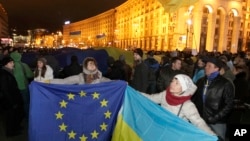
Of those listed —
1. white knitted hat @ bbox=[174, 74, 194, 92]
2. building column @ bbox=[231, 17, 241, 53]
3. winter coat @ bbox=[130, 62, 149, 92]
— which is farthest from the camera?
building column @ bbox=[231, 17, 241, 53]

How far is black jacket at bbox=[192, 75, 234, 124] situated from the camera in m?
5.06

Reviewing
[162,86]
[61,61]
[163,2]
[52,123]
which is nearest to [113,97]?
[52,123]

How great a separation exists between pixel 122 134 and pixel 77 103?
99 cm

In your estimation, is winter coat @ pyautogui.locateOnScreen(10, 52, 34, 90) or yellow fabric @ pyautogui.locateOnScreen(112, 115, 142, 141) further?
winter coat @ pyautogui.locateOnScreen(10, 52, 34, 90)

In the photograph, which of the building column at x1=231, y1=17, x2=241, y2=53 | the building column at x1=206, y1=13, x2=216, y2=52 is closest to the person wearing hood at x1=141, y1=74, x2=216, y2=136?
the building column at x1=206, y1=13, x2=216, y2=52

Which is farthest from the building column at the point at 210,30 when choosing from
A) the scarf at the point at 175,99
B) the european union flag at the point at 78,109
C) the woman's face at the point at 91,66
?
the scarf at the point at 175,99

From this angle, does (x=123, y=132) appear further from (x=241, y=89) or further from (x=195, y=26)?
(x=195, y=26)

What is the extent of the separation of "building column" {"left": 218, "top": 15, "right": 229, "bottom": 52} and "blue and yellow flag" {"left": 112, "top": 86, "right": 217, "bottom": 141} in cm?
8157

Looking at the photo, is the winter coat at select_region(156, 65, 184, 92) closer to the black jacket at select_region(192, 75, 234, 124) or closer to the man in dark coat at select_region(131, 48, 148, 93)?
the man in dark coat at select_region(131, 48, 148, 93)

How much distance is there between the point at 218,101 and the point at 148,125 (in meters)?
1.57

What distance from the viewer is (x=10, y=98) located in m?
7.24

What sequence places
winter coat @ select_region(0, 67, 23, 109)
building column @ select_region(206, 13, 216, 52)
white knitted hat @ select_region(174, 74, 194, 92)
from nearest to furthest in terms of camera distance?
white knitted hat @ select_region(174, 74, 194, 92)
winter coat @ select_region(0, 67, 23, 109)
building column @ select_region(206, 13, 216, 52)

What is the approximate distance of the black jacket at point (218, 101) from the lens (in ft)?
16.6

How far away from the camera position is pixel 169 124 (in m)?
3.78
